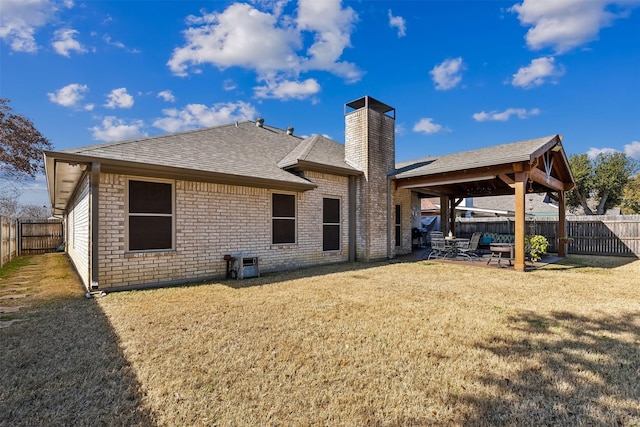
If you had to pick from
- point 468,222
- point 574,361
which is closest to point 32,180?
point 574,361

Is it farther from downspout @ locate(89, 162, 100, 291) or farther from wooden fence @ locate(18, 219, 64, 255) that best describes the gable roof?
wooden fence @ locate(18, 219, 64, 255)

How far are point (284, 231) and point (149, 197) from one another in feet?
12.7

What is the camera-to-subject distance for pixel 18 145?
52.8 feet

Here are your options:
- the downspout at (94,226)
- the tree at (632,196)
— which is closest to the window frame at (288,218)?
the downspout at (94,226)

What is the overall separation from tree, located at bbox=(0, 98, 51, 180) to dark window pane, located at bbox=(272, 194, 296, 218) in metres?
16.8

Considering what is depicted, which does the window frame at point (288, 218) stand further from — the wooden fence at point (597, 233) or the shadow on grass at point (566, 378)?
the wooden fence at point (597, 233)

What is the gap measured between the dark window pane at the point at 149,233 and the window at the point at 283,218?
9.66 ft

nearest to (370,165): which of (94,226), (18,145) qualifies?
(94,226)

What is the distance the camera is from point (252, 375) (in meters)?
2.84

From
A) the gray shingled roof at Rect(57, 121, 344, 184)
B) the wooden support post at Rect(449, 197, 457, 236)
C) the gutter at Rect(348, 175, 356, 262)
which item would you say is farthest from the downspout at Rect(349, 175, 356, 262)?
the wooden support post at Rect(449, 197, 457, 236)

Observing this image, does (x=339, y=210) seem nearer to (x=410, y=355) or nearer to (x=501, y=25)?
(x=410, y=355)

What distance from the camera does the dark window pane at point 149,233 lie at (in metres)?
6.67

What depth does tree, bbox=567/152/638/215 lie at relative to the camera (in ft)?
87.2

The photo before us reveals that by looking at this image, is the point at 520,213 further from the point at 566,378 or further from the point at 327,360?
the point at 327,360
